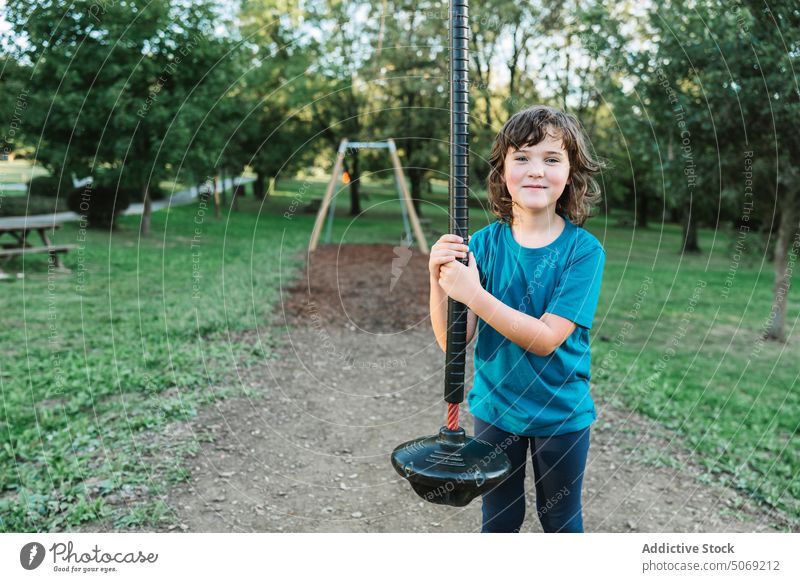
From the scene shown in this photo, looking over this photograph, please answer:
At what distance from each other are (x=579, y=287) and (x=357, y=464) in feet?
8.01

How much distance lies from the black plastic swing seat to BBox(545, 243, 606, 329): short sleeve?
44cm

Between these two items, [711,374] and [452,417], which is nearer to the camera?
[452,417]

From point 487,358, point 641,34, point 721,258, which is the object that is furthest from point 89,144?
point 721,258

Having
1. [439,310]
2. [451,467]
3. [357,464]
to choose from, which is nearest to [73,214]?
[357,464]

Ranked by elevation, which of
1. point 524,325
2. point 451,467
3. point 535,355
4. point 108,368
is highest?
point 524,325

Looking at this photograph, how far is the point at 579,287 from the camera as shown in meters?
1.91

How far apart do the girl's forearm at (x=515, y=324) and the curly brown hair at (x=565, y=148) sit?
1.45 feet

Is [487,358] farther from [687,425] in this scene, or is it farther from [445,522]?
[687,425]

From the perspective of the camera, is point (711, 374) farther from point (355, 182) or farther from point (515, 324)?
point (355, 182)

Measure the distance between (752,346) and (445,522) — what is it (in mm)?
6015

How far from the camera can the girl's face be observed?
1939 mm

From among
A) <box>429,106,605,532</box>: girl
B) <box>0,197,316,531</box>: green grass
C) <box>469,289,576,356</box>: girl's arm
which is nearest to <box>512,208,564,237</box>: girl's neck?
<box>429,106,605,532</box>: girl

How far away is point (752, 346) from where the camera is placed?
7918 millimetres

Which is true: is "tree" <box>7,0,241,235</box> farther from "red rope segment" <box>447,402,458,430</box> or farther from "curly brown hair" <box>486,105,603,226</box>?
"red rope segment" <box>447,402,458,430</box>
